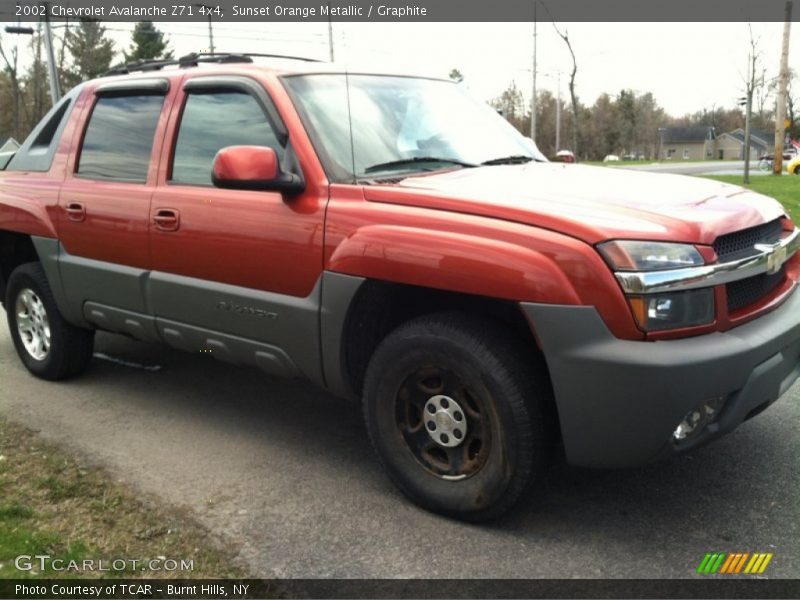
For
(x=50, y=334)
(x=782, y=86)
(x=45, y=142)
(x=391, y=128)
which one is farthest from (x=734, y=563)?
(x=782, y=86)

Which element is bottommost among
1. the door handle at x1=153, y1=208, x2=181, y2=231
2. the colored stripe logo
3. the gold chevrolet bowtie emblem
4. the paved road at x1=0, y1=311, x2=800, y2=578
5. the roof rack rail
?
the colored stripe logo

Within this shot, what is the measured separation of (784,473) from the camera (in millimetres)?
3438

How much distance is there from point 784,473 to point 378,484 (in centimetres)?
184

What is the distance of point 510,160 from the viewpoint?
402 cm

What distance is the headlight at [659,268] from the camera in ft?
8.59

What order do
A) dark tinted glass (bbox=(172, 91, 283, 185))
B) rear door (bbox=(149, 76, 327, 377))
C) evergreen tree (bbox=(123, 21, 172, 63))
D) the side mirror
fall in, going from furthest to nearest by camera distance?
1. evergreen tree (bbox=(123, 21, 172, 63))
2. dark tinted glass (bbox=(172, 91, 283, 185))
3. rear door (bbox=(149, 76, 327, 377))
4. the side mirror

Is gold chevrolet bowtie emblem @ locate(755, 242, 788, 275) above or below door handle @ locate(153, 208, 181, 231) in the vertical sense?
below

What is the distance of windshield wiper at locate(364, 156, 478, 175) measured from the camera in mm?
3502

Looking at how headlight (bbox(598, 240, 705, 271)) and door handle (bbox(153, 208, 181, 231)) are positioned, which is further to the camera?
door handle (bbox(153, 208, 181, 231))

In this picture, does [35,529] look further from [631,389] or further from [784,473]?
[784,473]

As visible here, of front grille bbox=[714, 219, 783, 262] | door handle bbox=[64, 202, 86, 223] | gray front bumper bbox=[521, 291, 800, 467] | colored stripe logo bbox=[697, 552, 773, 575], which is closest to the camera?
gray front bumper bbox=[521, 291, 800, 467]

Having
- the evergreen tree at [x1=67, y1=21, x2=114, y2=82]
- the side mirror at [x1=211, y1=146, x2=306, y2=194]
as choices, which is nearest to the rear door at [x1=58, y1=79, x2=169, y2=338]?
the side mirror at [x1=211, y1=146, x2=306, y2=194]

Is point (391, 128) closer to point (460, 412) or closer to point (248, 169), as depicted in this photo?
point (248, 169)

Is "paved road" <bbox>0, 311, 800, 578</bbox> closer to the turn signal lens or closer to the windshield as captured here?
the turn signal lens
